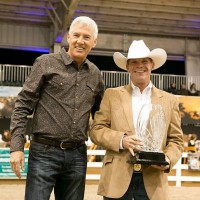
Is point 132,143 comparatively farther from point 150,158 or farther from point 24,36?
point 24,36

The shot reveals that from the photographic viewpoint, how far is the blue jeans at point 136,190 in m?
2.50

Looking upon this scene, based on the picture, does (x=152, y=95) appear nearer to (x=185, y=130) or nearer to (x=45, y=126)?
(x=45, y=126)

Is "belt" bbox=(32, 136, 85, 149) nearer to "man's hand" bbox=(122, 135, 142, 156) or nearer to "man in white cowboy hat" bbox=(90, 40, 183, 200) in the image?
"man in white cowboy hat" bbox=(90, 40, 183, 200)

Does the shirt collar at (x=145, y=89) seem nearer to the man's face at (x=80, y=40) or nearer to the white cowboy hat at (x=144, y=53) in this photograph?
the white cowboy hat at (x=144, y=53)

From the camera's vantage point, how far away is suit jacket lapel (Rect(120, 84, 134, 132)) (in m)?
2.50

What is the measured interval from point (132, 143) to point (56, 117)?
1.54ft

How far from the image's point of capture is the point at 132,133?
2.49 meters

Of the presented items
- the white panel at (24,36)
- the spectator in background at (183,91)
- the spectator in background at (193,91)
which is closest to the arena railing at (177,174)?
the spectator in background at (183,91)

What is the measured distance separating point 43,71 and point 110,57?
15688 millimetres

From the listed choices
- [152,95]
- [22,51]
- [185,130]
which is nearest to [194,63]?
[185,130]

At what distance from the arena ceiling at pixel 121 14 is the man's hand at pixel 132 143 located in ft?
35.5

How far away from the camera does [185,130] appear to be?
13.9m

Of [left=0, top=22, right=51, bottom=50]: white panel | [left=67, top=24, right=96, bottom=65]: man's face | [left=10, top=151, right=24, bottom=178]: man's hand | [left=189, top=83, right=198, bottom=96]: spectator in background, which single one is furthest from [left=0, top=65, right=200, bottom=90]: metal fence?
[left=10, top=151, right=24, bottom=178]: man's hand

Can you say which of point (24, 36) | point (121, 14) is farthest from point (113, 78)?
point (24, 36)
